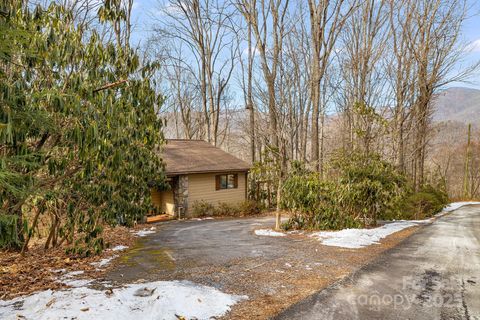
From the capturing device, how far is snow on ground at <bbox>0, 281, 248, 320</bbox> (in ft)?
12.8

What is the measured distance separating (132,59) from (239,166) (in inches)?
519

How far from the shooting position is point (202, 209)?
17.0m

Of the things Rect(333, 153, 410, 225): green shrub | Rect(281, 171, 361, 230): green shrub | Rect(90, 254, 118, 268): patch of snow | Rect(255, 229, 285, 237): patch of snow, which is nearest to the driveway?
Rect(90, 254, 118, 268): patch of snow

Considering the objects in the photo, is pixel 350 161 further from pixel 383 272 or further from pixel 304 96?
pixel 304 96

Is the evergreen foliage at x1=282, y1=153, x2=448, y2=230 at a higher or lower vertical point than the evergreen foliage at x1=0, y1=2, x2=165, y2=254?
lower

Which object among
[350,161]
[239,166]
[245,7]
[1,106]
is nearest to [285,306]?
[1,106]

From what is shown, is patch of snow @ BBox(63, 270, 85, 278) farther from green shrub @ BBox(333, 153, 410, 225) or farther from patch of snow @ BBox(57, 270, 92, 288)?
green shrub @ BBox(333, 153, 410, 225)

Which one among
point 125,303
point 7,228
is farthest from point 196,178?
point 7,228

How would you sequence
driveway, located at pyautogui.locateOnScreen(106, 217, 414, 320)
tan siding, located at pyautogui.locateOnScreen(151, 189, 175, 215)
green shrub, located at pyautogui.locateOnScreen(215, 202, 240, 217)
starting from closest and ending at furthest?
driveway, located at pyautogui.locateOnScreen(106, 217, 414, 320), tan siding, located at pyautogui.locateOnScreen(151, 189, 175, 215), green shrub, located at pyautogui.locateOnScreen(215, 202, 240, 217)

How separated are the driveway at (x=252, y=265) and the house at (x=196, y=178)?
724 cm

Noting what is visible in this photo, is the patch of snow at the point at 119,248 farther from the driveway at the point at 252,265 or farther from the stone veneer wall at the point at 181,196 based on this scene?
the stone veneer wall at the point at 181,196

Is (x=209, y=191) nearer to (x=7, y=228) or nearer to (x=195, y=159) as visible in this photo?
(x=195, y=159)

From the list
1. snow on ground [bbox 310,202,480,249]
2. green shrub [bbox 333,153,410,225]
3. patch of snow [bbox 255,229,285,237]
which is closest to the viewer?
snow on ground [bbox 310,202,480,249]

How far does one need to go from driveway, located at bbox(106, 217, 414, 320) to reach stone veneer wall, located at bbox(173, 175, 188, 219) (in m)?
7.15
